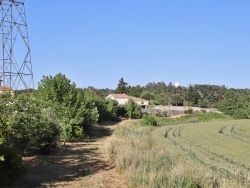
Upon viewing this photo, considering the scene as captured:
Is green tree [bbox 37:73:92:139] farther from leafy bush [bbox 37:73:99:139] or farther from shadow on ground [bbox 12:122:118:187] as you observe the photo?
shadow on ground [bbox 12:122:118:187]

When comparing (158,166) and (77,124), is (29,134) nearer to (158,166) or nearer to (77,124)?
(158,166)

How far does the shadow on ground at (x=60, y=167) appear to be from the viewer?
1133 cm

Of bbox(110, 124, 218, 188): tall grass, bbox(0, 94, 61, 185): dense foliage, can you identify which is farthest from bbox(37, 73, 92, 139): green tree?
bbox(110, 124, 218, 188): tall grass

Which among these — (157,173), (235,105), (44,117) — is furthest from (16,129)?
(235,105)

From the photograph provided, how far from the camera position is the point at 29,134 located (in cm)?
Result: 1249

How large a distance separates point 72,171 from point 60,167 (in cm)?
101

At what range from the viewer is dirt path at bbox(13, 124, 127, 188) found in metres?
11.0

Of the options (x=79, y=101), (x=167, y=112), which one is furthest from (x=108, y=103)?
(x=79, y=101)

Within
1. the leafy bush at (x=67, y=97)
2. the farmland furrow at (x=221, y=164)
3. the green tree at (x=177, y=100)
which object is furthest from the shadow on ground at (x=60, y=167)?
the green tree at (x=177, y=100)

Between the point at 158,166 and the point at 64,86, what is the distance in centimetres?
1692

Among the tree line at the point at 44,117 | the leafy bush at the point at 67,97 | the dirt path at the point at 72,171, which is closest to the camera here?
the tree line at the point at 44,117

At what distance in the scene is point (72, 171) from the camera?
13367 millimetres

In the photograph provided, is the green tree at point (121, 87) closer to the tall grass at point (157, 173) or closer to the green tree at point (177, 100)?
the green tree at point (177, 100)

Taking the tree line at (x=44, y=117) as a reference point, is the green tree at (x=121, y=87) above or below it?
above
